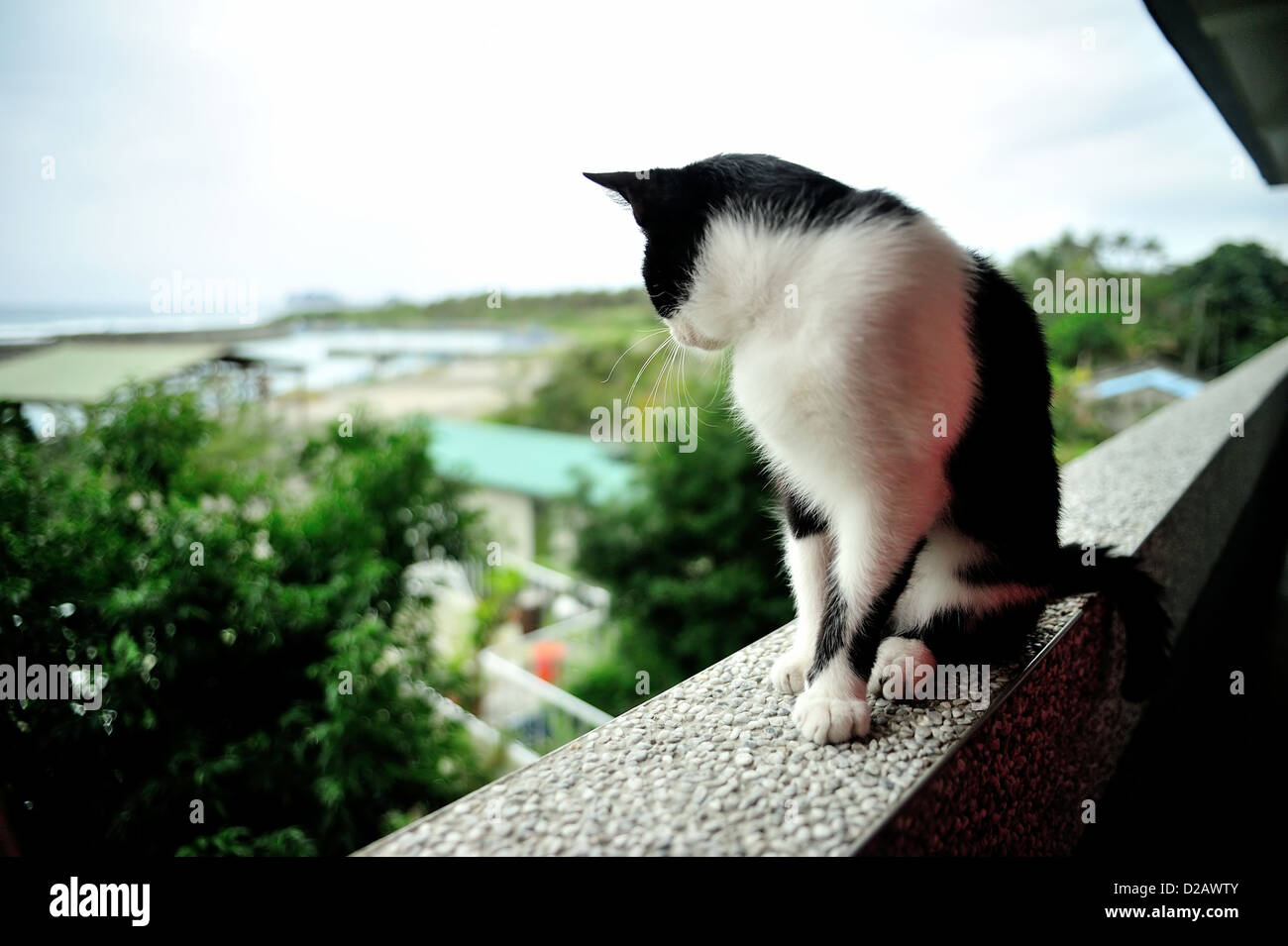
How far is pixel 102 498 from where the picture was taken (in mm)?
2598

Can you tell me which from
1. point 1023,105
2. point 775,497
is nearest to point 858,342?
point 775,497

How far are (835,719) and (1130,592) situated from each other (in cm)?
72

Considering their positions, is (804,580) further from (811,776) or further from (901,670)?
(811,776)

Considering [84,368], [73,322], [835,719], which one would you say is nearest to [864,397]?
[835,719]

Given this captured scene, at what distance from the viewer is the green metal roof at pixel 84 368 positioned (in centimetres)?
286

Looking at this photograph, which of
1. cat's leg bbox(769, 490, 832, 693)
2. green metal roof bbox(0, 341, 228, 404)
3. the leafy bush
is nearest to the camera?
cat's leg bbox(769, 490, 832, 693)

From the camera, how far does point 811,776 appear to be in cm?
83

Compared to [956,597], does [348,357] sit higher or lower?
higher

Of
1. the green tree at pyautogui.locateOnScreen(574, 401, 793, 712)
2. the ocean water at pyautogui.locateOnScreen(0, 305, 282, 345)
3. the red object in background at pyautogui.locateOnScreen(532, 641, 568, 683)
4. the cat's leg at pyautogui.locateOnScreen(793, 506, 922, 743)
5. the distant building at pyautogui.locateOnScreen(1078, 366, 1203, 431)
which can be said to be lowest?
the red object in background at pyautogui.locateOnScreen(532, 641, 568, 683)

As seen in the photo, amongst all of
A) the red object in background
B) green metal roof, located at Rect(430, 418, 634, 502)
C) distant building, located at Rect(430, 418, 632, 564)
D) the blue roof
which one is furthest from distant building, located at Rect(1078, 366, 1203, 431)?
the red object in background

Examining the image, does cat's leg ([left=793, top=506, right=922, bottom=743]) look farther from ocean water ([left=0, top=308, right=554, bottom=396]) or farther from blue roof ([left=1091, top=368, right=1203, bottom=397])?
blue roof ([left=1091, top=368, right=1203, bottom=397])

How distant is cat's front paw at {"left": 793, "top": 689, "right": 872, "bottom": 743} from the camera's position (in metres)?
0.88
